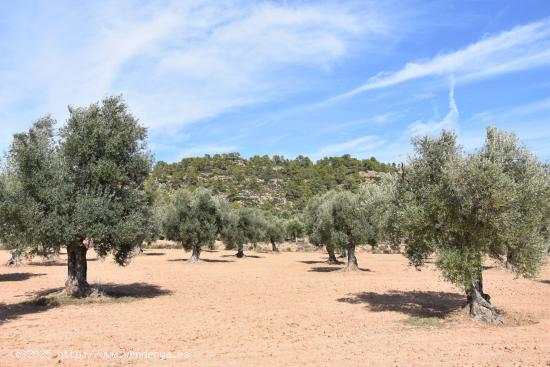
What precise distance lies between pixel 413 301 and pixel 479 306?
5.22 metres

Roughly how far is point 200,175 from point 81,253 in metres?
108

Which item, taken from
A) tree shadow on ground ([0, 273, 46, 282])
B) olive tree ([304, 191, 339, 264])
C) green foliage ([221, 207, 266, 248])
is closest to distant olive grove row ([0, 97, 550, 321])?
tree shadow on ground ([0, 273, 46, 282])

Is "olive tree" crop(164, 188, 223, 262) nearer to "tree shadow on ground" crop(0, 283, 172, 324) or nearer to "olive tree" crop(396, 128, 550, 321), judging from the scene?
"tree shadow on ground" crop(0, 283, 172, 324)

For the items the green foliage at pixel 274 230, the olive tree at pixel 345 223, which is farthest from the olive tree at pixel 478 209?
the green foliage at pixel 274 230

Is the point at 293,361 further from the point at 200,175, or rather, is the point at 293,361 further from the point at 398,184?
the point at 200,175

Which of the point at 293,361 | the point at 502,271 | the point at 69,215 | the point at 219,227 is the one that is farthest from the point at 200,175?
the point at 293,361

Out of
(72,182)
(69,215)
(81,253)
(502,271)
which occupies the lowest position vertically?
(502,271)

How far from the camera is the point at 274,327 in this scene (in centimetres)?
1542

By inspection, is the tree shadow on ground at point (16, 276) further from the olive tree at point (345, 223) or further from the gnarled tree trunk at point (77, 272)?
the olive tree at point (345, 223)

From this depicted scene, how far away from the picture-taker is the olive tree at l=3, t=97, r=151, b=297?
18656 millimetres

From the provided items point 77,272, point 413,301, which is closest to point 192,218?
point 77,272

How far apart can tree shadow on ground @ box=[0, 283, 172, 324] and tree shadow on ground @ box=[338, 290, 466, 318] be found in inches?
408

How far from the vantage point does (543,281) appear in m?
28.4

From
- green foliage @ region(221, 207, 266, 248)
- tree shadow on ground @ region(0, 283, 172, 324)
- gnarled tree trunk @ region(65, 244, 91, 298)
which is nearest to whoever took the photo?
tree shadow on ground @ region(0, 283, 172, 324)
